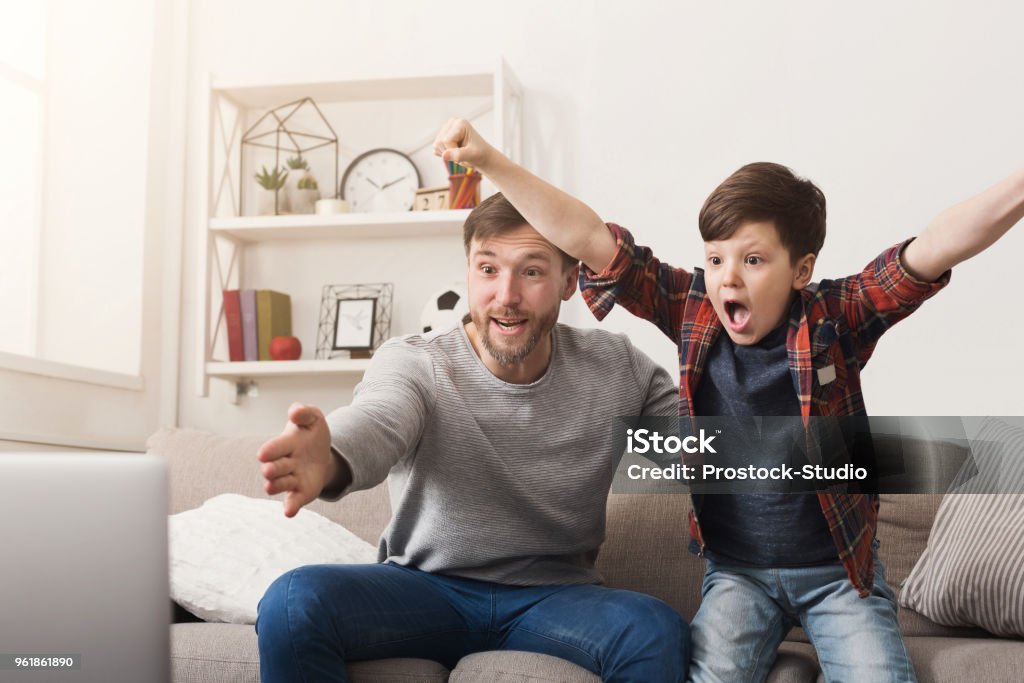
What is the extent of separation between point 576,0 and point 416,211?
0.81 meters

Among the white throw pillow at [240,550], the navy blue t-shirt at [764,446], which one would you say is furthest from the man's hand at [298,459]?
the white throw pillow at [240,550]

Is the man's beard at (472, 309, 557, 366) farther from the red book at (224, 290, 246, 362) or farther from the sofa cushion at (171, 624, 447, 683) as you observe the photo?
the red book at (224, 290, 246, 362)

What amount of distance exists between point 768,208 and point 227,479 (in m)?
1.35

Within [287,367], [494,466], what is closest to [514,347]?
[494,466]

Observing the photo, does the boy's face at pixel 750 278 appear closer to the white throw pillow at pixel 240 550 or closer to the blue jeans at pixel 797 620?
the blue jeans at pixel 797 620

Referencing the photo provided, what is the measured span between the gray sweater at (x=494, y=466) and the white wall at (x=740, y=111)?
120 centimetres

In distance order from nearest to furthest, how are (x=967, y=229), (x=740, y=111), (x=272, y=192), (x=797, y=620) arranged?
1. (x=967, y=229)
2. (x=797, y=620)
3. (x=740, y=111)
4. (x=272, y=192)

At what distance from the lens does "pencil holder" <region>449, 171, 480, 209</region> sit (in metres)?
2.97

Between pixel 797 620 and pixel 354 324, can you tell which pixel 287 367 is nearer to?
pixel 354 324

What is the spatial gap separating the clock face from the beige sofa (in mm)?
1006

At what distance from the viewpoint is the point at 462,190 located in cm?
297

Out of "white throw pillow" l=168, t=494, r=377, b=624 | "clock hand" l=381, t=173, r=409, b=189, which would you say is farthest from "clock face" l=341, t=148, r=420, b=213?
"white throw pillow" l=168, t=494, r=377, b=624

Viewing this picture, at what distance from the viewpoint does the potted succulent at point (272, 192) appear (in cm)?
315

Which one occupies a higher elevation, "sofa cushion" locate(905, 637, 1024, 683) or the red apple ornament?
the red apple ornament
